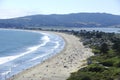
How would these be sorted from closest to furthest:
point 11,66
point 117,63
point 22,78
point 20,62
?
1. point 22,78
2. point 117,63
3. point 11,66
4. point 20,62

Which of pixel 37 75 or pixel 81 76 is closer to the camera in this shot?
pixel 81 76

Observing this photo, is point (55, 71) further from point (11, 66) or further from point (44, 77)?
point (11, 66)

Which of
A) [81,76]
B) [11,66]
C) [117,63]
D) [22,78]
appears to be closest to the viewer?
[81,76]

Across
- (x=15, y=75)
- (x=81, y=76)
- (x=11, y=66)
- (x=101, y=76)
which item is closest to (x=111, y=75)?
(x=101, y=76)

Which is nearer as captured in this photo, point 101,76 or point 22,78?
point 101,76

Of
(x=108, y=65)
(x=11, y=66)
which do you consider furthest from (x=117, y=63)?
(x=11, y=66)

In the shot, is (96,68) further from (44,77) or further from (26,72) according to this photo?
(26,72)

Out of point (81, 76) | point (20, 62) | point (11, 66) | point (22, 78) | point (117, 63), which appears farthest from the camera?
point (20, 62)
